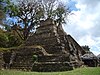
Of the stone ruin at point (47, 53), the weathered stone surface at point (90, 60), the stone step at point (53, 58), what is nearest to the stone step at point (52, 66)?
the stone ruin at point (47, 53)

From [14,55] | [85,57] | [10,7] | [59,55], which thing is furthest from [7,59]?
[10,7]

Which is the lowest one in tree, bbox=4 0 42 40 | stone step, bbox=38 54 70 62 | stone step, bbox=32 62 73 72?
stone step, bbox=32 62 73 72

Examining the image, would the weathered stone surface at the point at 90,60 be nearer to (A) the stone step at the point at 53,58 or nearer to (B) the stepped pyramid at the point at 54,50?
(B) the stepped pyramid at the point at 54,50

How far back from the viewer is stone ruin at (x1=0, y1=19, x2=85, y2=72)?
31353mm

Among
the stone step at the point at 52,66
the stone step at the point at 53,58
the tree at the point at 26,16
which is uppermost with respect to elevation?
the tree at the point at 26,16

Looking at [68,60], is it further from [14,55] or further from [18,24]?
[18,24]

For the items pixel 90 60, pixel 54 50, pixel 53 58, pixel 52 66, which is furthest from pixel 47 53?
pixel 90 60

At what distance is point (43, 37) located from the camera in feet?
134

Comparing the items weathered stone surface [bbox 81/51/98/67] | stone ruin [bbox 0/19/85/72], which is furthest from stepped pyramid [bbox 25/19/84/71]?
weathered stone surface [bbox 81/51/98/67]

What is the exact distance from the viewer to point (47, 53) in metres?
36.8

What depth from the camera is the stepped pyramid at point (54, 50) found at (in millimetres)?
31062

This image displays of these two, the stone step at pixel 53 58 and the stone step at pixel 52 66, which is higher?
the stone step at pixel 53 58

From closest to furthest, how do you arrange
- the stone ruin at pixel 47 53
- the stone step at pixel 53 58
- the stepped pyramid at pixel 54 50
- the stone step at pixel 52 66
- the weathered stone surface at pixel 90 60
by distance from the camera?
1. the stone step at pixel 52 66
2. the stepped pyramid at pixel 54 50
3. the stone ruin at pixel 47 53
4. the stone step at pixel 53 58
5. the weathered stone surface at pixel 90 60

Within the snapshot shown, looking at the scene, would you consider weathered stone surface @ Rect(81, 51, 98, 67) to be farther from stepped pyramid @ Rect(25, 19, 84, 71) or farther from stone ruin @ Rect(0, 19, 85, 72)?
stone ruin @ Rect(0, 19, 85, 72)
